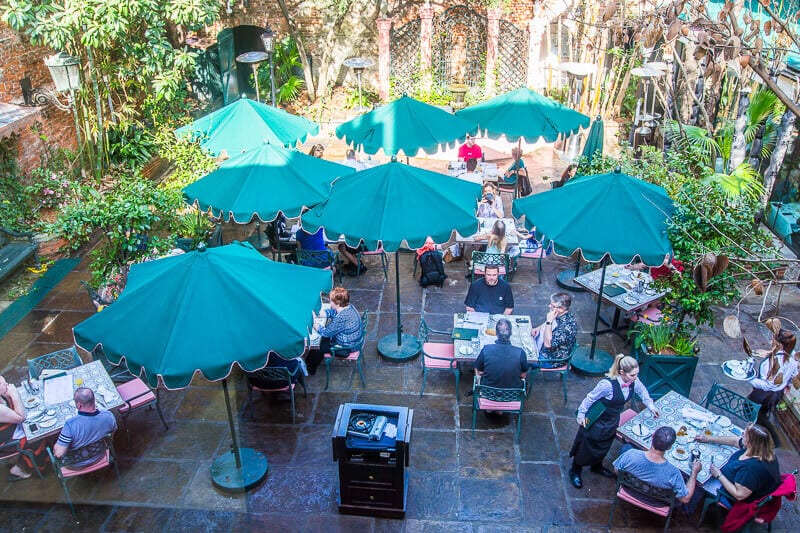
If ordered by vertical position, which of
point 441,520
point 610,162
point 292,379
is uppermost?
point 610,162

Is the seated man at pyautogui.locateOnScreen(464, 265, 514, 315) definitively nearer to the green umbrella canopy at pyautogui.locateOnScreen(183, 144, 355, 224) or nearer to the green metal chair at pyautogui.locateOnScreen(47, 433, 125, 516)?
the green umbrella canopy at pyautogui.locateOnScreen(183, 144, 355, 224)

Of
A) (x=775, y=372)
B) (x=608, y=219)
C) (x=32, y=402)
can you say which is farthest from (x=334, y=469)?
(x=775, y=372)

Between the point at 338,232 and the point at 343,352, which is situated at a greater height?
the point at 338,232

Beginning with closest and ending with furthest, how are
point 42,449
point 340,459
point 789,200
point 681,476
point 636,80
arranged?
point 681,476
point 340,459
point 42,449
point 789,200
point 636,80

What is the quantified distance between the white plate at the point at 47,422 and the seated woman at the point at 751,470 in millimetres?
5939

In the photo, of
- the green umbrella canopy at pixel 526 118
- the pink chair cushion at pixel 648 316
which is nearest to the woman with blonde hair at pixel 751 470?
the pink chair cushion at pixel 648 316

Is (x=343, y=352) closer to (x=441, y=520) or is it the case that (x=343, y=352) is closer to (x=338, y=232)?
(x=338, y=232)

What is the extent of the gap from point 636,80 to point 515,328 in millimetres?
11086

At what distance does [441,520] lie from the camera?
5953 mm

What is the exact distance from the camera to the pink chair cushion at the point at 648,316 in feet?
26.0

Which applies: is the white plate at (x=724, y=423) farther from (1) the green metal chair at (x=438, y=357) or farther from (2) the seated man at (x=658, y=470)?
(1) the green metal chair at (x=438, y=357)

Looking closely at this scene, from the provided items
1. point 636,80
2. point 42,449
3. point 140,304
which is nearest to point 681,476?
point 140,304

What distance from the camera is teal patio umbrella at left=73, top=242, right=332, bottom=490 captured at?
200 inches

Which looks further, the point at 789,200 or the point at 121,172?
the point at 121,172
